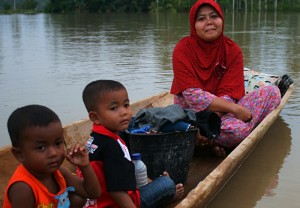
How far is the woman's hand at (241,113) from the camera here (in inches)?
145

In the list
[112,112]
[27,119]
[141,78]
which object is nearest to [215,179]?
[112,112]

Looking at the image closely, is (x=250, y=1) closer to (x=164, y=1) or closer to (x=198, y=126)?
(x=164, y=1)

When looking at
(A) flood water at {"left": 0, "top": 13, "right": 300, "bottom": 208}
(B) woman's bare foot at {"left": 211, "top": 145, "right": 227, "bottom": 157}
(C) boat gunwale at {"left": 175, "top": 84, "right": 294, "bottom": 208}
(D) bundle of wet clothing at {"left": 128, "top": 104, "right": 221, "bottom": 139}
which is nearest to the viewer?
(C) boat gunwale at {"left": 175, "top": 84, "right": 294, "bottom": 208}

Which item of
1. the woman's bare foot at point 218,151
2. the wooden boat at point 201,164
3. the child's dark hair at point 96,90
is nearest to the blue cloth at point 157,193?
the wooden boat at point 201,164

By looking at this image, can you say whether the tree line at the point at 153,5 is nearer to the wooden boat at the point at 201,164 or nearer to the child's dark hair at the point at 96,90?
the wooden boat at the point at 201,164

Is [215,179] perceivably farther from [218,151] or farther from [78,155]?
[78,155]

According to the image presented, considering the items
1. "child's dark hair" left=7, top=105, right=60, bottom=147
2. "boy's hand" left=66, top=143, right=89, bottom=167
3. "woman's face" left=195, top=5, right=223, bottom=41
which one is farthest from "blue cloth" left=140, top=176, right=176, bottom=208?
"woman's face" left=195, top=5, right=223, bottom=41

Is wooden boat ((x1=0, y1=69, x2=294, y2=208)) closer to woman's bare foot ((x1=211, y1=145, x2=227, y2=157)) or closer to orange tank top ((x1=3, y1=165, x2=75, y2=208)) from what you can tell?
woman's bare foot ((x1=211, y1=145, x2=227, y2=157))

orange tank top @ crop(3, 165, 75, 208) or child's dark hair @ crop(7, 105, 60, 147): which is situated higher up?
child's dark hair @ crop(7, 105, 60, 147)

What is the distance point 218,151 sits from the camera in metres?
3.66

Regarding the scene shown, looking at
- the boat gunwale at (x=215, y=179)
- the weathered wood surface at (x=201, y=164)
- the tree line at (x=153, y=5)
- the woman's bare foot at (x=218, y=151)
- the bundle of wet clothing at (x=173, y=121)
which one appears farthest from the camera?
the tree line at (x=153, y=5)

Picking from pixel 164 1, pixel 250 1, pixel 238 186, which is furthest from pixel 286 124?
pixel 164 1

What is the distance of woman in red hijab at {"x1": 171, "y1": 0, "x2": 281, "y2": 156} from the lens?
366 cm

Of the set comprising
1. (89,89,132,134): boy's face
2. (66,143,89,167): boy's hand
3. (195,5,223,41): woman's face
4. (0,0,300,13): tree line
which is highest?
(0,0,300,13): tree line
